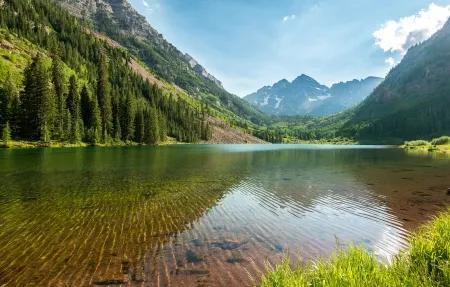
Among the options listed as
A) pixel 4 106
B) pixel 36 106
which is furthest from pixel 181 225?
pixel 4 106

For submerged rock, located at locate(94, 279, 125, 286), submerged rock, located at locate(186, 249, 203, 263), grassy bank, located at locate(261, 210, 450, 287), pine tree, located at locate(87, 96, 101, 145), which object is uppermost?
pine tree, located at locate(87, 96, 101, 145)

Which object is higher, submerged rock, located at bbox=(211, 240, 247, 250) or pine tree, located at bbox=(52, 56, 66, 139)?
pine tree, located at bbox=(52, 56, 66, 139)

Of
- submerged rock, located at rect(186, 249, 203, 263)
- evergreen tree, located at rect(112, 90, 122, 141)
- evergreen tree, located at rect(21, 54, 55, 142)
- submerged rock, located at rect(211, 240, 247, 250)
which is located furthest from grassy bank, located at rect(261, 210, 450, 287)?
evergreen tree, located at rect(112, 90, 122, 141)

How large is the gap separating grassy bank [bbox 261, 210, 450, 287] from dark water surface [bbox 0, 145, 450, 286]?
16.1 ft

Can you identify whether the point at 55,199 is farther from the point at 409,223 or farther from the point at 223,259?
the point at 409,223

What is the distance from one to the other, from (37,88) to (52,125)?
14663 mm

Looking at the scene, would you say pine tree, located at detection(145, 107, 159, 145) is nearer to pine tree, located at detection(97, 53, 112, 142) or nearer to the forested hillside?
the forested hillside

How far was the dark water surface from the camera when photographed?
15.5m

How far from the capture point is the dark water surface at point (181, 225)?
50.9ft

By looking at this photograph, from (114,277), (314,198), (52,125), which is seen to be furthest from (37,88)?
(114,277)

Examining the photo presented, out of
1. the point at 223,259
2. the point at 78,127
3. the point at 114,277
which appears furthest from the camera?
the point at 78,127

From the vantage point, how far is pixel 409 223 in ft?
84.3

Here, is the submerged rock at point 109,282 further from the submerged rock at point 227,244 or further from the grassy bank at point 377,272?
the grassy bank at point 377,272

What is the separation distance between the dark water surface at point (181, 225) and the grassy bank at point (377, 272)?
4900 mm
